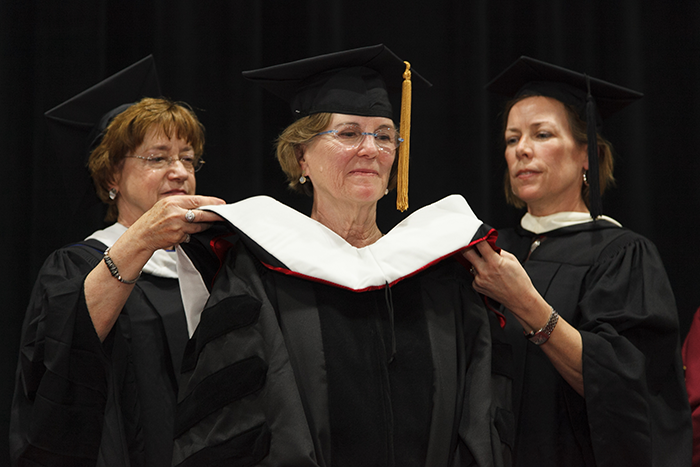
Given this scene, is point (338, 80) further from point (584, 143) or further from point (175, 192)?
point (584, 143)

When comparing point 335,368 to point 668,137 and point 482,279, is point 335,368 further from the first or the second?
point 668,137

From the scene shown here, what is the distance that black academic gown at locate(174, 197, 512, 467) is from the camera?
149cm

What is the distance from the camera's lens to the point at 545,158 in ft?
7.76

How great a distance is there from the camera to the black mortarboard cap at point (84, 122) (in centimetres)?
232

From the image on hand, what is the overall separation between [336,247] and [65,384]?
0.93m

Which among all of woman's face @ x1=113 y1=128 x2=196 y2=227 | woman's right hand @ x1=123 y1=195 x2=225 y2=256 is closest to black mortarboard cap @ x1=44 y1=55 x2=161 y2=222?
woman's face @ x1=113 y1=128 x2=196 y2=227

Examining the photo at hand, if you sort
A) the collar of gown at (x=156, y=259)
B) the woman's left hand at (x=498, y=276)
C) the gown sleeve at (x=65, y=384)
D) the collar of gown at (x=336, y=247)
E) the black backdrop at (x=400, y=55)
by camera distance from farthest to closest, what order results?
the black backdrop at (x=400, y=55) → the collar of gown at (x=156, y=259) → the gown sleeve at (x=65, y=384) → the woman's left hand at (x=498, y=276) → the collar of gown at (x=336, y=247)

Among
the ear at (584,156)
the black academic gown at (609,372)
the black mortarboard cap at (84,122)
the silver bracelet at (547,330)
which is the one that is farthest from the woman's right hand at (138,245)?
the ear at (584,156)

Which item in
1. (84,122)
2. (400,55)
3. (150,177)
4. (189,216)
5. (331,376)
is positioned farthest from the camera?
(400,55)

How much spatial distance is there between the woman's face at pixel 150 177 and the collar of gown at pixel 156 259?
0.08 m

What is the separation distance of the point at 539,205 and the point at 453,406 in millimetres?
1128

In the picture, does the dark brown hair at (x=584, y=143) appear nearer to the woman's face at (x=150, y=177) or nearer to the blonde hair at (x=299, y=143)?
the blonde hair at (x=299, y=143)

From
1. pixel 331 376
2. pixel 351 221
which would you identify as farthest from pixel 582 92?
pixel 331 376

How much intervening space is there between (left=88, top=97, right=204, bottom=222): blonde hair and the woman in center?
595 mm
